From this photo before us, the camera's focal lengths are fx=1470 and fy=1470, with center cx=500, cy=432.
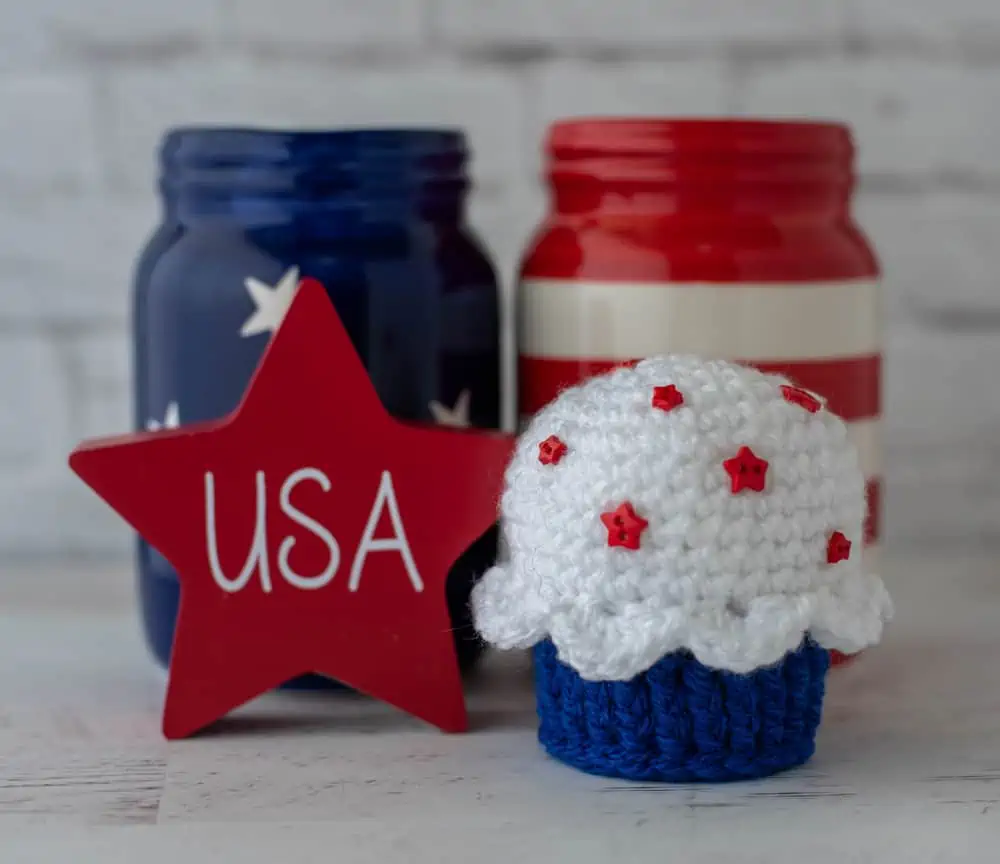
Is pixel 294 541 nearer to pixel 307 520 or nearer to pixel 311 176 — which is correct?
pixel 307 520

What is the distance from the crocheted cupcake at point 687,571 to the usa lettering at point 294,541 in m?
0.07

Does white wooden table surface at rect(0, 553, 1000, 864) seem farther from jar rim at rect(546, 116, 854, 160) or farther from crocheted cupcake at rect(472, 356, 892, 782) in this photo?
jar rim at rect(546, 116, 854, 160)

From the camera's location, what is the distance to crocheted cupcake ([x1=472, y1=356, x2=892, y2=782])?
51 cm

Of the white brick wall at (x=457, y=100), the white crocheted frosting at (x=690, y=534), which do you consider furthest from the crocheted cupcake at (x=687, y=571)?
the white brick wall at (x=457, y=100)

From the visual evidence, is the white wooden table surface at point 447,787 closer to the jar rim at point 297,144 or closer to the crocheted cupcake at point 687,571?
the crocheted cupcake at point 687,571

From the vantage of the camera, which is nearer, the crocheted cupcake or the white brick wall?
the crocheted cupcake

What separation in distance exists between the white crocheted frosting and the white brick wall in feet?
1.38

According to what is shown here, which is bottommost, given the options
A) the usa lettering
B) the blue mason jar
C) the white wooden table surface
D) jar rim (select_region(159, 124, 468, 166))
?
the white wooden table surface

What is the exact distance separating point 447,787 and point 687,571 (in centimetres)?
12

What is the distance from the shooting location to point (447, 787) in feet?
1.79

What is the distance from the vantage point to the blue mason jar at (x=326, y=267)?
0.64m

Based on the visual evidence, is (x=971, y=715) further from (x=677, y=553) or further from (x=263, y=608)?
(x=263, y=608)

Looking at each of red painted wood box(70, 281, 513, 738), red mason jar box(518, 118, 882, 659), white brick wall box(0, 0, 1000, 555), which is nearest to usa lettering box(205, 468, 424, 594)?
red painted wood box(70, 281, 513, 738)

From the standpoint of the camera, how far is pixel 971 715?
2.06 feet
